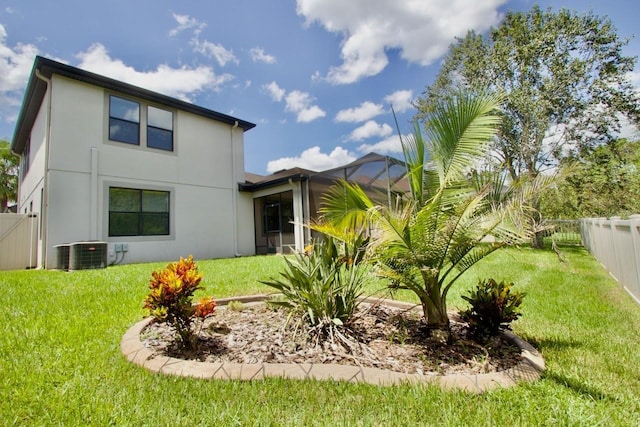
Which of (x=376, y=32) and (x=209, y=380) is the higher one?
(x=376, y=32)

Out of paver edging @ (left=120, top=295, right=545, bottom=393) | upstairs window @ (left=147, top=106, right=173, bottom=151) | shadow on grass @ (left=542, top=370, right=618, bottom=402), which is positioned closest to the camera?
shadow on grass @ (left=542, top=370, right=618, bottom=402)

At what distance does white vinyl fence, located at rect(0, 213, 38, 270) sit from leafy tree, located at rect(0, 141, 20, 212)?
57.3 feet

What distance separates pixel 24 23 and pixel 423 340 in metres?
12.6

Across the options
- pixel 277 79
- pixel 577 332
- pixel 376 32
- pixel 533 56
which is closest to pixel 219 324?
pixel 577 332

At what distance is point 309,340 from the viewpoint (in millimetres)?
2979

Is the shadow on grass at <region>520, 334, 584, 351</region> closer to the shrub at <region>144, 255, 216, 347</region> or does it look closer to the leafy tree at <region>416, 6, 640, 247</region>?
the shrub at <region>144, 255, 216, 347</region>

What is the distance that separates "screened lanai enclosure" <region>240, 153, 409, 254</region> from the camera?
10.3 metres

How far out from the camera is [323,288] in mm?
3078

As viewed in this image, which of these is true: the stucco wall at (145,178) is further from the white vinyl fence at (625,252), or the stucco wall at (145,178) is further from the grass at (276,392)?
the white vinyl fence at (625,252)

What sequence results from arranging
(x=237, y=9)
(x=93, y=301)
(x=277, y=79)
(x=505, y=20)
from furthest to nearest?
(x=505, y=20), (x=277, y=79), (x=237, y=9), (x=93, y=301)

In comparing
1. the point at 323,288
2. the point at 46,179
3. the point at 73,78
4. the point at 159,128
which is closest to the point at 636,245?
the point at 323,288

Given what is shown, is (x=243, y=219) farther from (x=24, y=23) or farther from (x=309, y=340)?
(x=309, y=340)

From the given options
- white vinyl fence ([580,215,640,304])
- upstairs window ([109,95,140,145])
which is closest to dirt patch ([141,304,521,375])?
white vinyl fence ([580,215,640,304])

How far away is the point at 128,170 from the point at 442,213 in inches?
422
